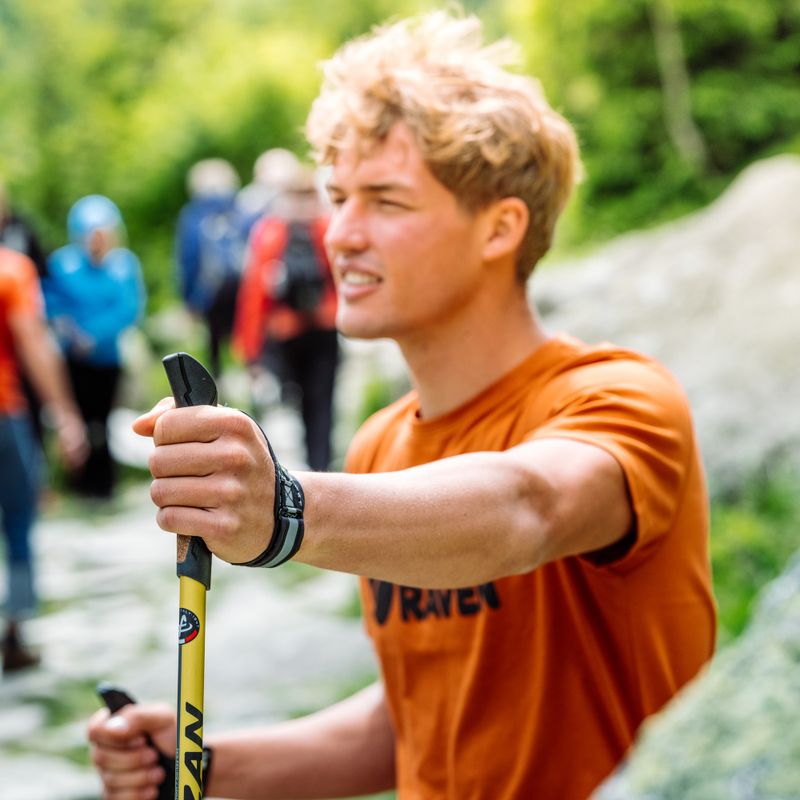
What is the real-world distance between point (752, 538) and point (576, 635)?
3.32m

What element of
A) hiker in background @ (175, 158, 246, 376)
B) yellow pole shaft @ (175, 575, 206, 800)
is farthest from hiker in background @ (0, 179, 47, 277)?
yellow pole shaft @ (175, 575, 206, 800)

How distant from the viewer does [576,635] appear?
211 centimetres

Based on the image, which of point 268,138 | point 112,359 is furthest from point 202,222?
point 268,138

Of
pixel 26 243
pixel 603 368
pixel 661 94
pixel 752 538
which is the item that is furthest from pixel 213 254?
pixel 603 368

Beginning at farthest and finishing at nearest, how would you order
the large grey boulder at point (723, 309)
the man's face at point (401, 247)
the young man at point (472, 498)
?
1. the large grey boulder at point (723, 309)
2. the man's face at point (401, 247)
3. the young man at point (472, 498)

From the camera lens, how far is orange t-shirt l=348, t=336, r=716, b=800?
207 centimetres

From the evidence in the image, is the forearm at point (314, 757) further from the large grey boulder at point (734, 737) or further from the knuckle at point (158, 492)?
the large grey boulder at point (734, 737)

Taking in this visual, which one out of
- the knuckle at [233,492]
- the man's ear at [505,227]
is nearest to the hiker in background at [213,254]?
the man's ear at [505,227]

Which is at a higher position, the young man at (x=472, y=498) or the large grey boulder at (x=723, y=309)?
the large grey boulder at (x=723, y=309)

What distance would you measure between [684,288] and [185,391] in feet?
19.2

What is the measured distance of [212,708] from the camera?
5.34 m

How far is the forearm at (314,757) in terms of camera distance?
7.73 ft

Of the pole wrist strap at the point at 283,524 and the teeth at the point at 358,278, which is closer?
the pole wrist strap at the point at 283,524

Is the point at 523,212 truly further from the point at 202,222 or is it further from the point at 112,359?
the point at 202,222
